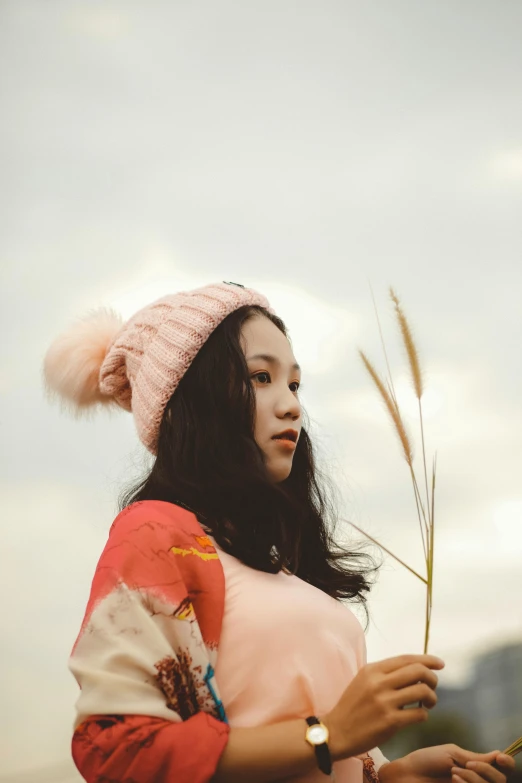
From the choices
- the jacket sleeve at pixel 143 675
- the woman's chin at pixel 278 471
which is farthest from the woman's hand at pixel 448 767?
the woman's chin at pixel 278 471

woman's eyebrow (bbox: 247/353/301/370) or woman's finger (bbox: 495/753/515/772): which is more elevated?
woman's eyebrow (bbox: 247/353/301/370)

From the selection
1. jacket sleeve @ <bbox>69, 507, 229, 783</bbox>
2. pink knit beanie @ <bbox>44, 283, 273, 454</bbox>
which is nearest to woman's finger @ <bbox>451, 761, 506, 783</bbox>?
jacket sleeve @ <bbox>69, 507, 229, 783</bbox>

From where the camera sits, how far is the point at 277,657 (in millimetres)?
1603

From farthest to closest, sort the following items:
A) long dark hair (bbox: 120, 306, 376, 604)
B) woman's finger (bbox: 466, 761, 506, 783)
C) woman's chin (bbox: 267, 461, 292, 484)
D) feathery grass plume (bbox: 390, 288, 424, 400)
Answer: woman's chin (bbox: 267, 461, 292, 484) < long dark hair (bbox: 120, 306, 376, 604) < feathery grass plume (bbox: 390, 288, 424, 400) < woman's finger (bbox: 466, 761, 506, 783)

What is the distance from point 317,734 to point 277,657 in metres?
0.26

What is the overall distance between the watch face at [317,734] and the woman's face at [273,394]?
792 mm

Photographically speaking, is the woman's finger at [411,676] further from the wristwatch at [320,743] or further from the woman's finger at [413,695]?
the wristwatch at [320,743]

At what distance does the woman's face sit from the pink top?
387 mm

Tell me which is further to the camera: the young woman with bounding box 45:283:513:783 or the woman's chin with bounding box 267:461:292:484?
the woman's chin with bounding box 267:461:292:484

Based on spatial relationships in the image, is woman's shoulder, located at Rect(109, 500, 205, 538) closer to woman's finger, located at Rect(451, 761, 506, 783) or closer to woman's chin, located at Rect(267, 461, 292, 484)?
woman's chin, located at Rect(267, 461, 292, 484)

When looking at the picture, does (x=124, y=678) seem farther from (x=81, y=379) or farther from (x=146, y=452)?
(x=81, y=379)

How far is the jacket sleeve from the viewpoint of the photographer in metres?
1.27

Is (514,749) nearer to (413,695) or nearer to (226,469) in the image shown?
(413,695)

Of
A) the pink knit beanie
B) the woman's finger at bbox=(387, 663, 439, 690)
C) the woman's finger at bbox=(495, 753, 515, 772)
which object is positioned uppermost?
the pink knit beanie
